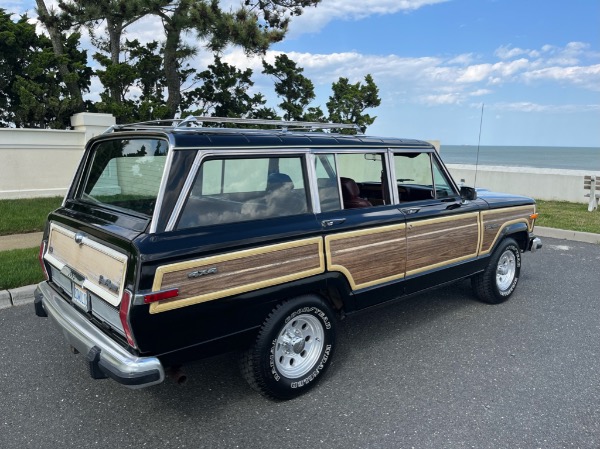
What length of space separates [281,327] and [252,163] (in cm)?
113

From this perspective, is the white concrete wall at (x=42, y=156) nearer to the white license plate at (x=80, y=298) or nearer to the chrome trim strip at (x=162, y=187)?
the white license plate at (x=80, y=298)

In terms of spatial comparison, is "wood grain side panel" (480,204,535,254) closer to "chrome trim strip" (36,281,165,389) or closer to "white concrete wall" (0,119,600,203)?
"chrome trim strip" (36,281,165,389)

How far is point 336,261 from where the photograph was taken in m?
3.45

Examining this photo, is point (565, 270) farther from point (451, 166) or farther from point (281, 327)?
point (451, 166)

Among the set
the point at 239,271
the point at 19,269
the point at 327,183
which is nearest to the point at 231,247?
the point at 239,271

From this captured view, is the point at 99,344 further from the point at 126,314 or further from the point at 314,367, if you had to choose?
the point at 314,367

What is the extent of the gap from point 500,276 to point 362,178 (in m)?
2.05

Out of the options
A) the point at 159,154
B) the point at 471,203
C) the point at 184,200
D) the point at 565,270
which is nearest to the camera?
the point at 184,200

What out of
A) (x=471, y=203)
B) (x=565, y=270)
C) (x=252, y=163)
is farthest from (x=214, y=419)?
(x=565, y=270)

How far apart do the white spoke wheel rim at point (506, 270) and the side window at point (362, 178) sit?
6.11 ft

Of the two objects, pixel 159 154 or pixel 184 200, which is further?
pixel 159 154

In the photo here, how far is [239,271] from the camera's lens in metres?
2.92

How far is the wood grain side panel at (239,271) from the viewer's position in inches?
105

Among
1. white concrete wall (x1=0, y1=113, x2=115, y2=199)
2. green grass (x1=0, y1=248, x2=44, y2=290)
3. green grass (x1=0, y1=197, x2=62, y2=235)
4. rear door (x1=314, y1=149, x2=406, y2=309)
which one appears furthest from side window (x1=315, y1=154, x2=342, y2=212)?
white concrete wall (x1=0, y1=113, x2=115, y2=199)
